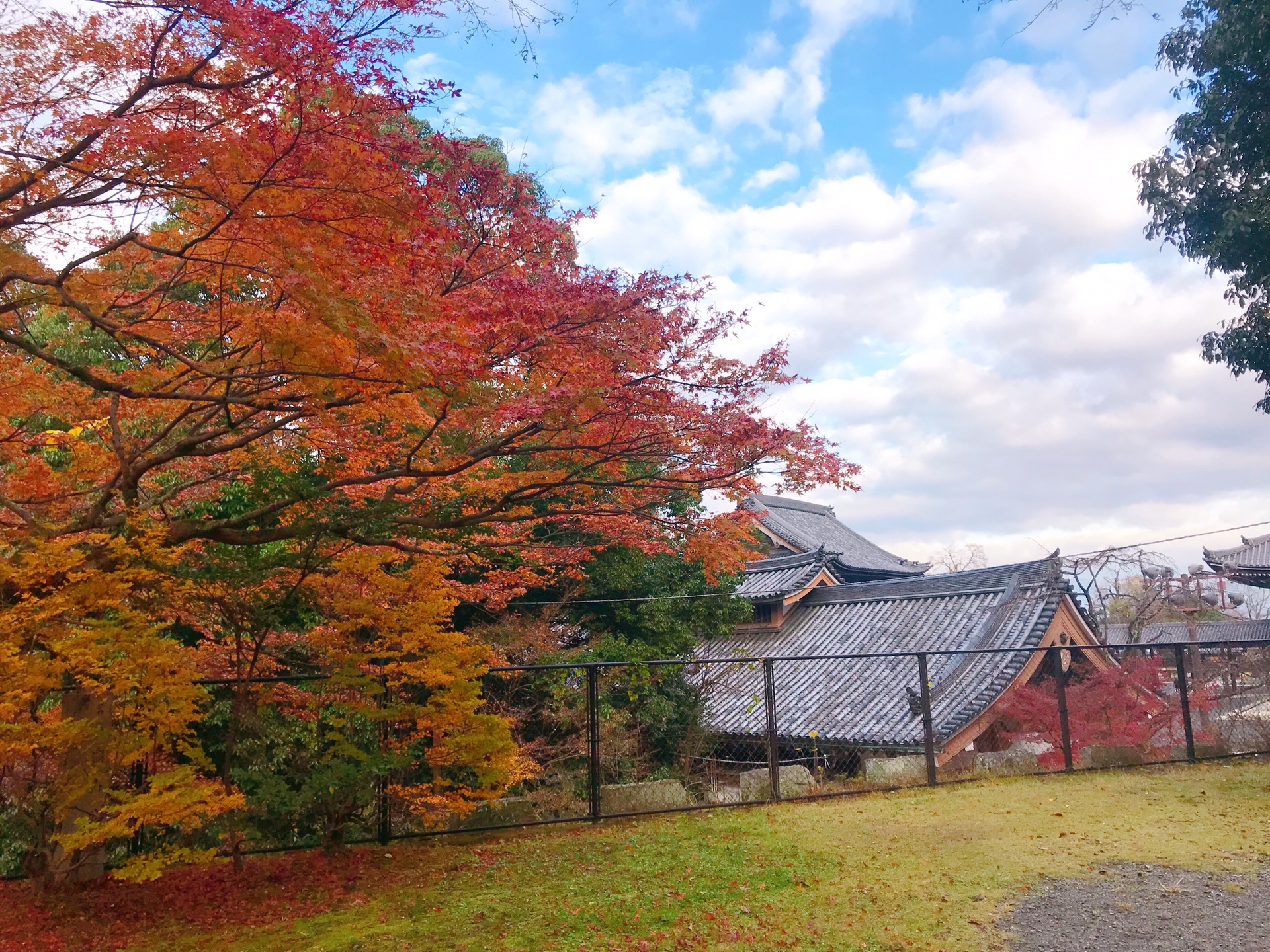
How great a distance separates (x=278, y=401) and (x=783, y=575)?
57.1 ft

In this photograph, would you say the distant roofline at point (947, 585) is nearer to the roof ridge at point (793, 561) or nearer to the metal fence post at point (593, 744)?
the roof ridge at point (793, 561)

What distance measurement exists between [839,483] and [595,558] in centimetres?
666

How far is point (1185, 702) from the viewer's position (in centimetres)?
1006

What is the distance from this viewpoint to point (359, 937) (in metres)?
4.83

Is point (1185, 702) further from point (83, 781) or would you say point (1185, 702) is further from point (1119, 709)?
point (83, 781)

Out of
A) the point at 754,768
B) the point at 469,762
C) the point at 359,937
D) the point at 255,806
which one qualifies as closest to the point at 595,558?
the point at 754,768

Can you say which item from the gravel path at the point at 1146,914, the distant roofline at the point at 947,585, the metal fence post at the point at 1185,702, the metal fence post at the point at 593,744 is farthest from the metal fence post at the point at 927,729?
Result: the distant roofline at the point at 947,585

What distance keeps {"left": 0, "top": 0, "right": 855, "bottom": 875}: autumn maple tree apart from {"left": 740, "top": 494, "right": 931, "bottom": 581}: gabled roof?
19029 mm

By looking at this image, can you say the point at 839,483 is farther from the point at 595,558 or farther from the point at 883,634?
the point at 883,634

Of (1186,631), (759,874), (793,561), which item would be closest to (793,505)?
(793,561)

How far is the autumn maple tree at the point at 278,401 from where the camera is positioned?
457cm

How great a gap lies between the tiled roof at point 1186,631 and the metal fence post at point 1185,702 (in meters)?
25.1

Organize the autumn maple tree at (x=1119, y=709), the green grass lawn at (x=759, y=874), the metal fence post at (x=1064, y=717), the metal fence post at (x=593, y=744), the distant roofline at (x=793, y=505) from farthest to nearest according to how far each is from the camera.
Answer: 1. the distant roofline at (x=793, y=505)
2. the autumn maple tree at (x=1119, y=709)
3. the metal fence post at (x=1064, y=717)
4. the metal fence post at (x=593, y=744)
5. the green grass lawn at (x=759, y=874)

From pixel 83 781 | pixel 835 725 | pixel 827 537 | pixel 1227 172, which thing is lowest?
pixel 835 725
